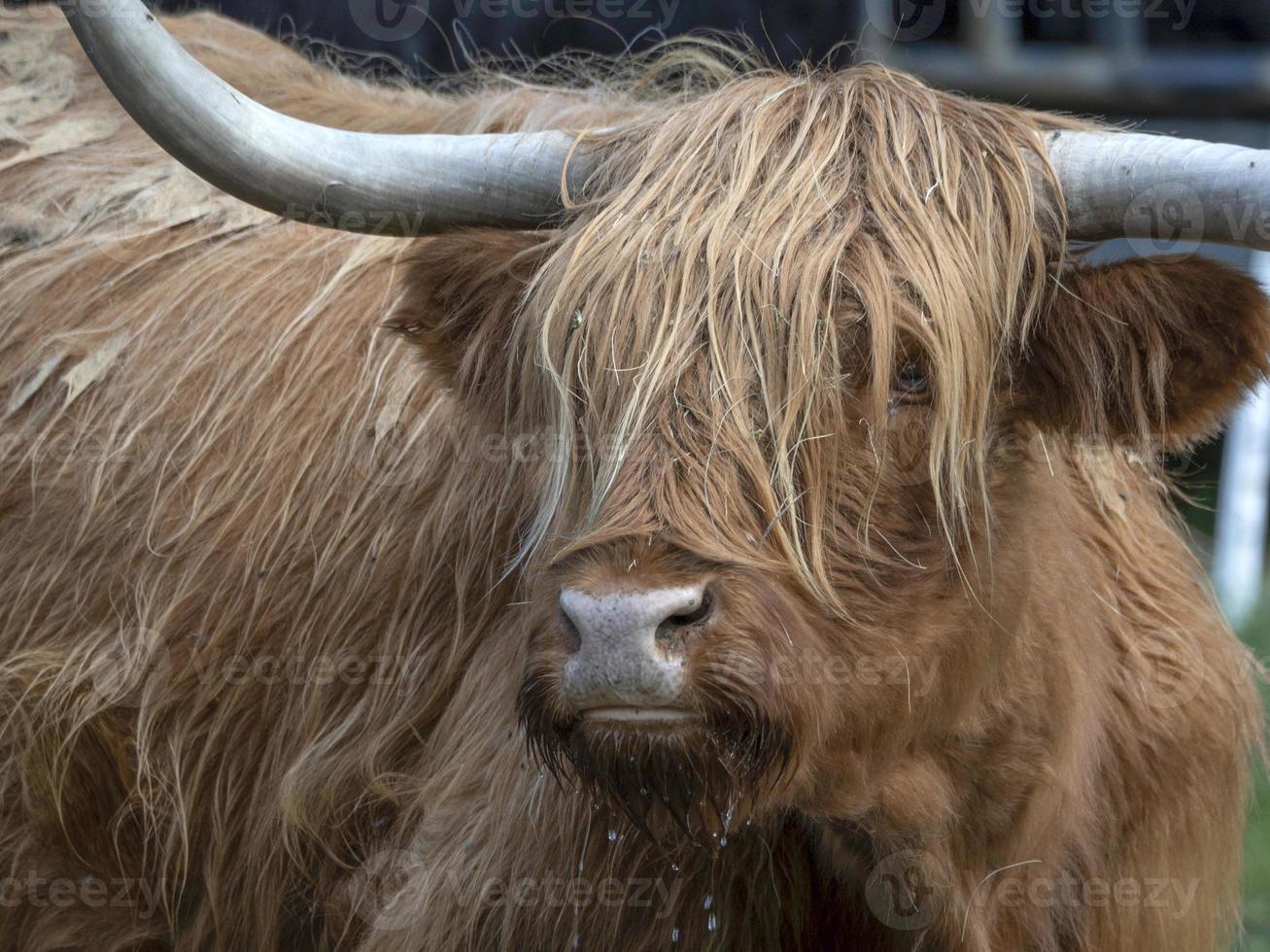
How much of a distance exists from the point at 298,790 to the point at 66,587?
81 centimetres

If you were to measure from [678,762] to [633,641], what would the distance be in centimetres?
21

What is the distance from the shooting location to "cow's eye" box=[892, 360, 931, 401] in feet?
8.25

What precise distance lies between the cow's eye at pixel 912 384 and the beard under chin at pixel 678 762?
590mm

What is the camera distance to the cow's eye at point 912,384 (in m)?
2.52

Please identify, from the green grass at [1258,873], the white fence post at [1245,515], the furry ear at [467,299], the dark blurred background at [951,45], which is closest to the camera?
the furry ear at [467,299]

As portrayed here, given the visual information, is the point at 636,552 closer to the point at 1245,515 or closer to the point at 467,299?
the point at 467,299

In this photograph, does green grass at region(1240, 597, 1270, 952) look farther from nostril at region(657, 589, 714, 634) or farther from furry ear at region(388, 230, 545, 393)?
nostril at region(657, 589, 714, 634)

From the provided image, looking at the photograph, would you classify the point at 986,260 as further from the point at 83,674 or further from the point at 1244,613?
the point at 1244,613

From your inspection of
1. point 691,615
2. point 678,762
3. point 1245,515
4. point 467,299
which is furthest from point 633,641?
point 1245,515

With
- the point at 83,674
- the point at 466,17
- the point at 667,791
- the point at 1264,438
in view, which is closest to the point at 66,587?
the point at 83,674

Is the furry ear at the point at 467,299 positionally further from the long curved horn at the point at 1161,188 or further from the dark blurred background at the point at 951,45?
the dark blurred background at the point at 951,45

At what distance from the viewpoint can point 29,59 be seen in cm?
440

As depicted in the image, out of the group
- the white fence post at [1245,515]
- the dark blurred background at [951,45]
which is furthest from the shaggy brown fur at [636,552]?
the dark blurred background at [951,45]

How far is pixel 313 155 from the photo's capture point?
2.71 m
